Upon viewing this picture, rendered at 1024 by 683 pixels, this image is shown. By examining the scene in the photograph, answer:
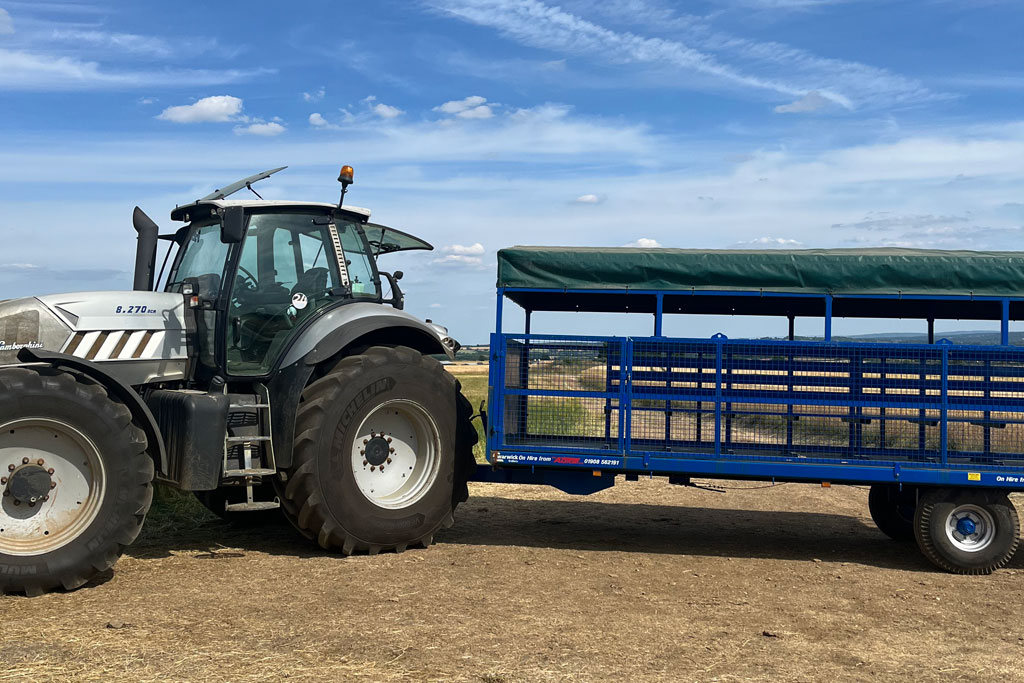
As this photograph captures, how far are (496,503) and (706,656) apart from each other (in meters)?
5.12

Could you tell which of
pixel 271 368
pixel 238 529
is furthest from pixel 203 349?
pixel 238 529

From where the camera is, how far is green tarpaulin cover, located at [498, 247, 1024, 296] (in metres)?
7.24

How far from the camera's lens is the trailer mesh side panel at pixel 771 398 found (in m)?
7.14

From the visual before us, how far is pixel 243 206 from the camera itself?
23.0 feet

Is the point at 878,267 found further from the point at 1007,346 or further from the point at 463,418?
the point at 463,418

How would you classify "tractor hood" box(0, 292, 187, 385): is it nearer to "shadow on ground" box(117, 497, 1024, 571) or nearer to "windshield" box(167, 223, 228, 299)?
"windshield" box(167, 223, 228, 299)

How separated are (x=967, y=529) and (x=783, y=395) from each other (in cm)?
167

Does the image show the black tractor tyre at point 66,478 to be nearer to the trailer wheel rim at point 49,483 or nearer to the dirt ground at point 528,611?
the trailer wheel rim at point 49,483

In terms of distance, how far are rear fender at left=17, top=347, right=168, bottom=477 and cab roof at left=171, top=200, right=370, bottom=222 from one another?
1.64m

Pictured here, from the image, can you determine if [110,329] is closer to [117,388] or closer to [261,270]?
[117,388]

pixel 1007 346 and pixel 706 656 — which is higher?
pixel 1007 346

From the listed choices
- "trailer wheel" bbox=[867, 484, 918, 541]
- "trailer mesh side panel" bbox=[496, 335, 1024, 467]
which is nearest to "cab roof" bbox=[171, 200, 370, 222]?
"trailer mesh side panel" bbox=[496, 335, 1024, 467]

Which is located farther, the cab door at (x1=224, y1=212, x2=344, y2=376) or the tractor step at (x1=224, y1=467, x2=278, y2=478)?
the cab door at (x1=224, y1=212, x2=344, y2=376)

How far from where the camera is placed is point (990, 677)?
4652mm
